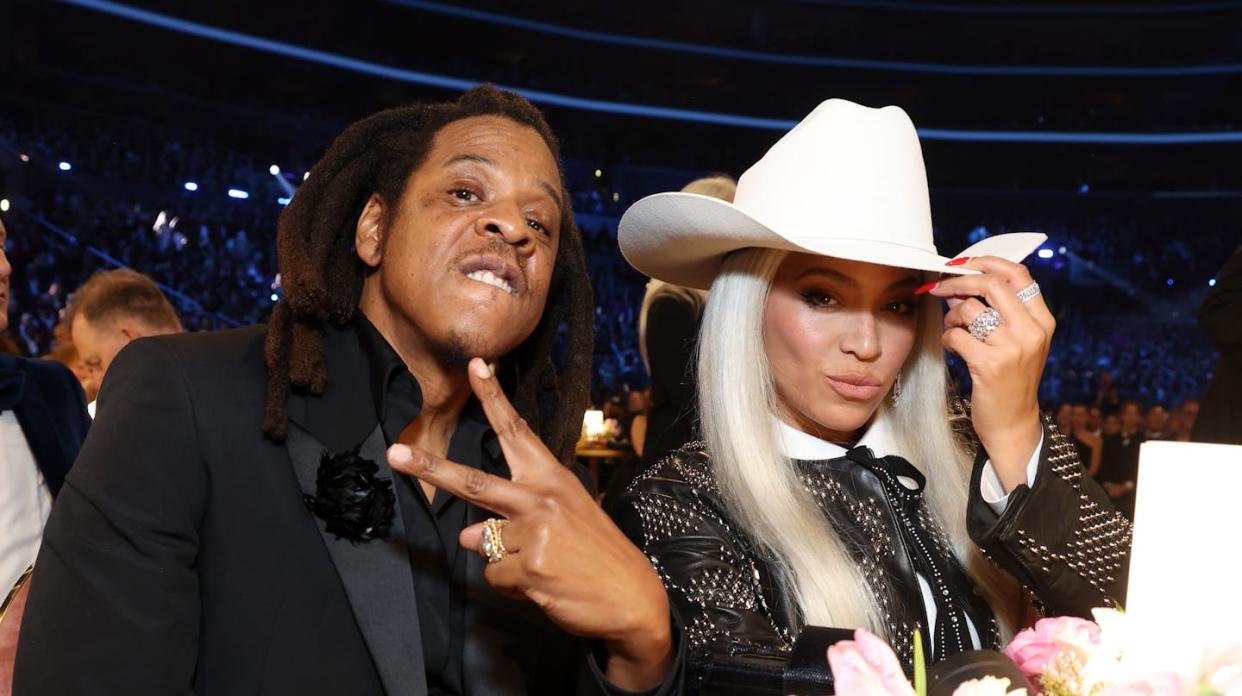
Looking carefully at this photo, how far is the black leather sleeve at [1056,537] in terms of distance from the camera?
147 centimetres

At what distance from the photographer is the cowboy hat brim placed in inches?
63.5

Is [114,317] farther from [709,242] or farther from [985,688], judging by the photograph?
[985,688]

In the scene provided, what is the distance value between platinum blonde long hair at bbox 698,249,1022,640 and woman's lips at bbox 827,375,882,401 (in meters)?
0.10

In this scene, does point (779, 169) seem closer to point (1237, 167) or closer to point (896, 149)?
point (896, 149)

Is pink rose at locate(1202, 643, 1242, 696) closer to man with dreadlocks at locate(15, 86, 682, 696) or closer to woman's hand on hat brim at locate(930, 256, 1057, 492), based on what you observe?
man with dreadlocks at locate(15, 86, 682, 696)

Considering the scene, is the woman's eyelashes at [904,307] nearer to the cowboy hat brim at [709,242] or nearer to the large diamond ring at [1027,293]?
the cowboy hat brim at [709,242]

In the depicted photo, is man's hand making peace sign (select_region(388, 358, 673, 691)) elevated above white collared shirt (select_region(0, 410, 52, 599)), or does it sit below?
above

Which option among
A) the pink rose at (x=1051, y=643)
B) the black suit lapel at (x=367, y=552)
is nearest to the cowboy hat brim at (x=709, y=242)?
the black suit lapel at (x=367, y=552)

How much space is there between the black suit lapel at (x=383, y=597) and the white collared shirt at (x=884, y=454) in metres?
0.63

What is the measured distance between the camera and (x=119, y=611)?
129 cm

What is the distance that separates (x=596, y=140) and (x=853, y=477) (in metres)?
12.3

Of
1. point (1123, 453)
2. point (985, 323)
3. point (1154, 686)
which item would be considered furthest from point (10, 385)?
point (1123, 453)

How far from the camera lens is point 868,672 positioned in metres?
0.65

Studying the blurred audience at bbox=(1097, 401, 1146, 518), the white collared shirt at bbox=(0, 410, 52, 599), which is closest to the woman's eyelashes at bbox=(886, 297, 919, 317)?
the white collared shirt at bbox=(0, 410, 52, 599)
